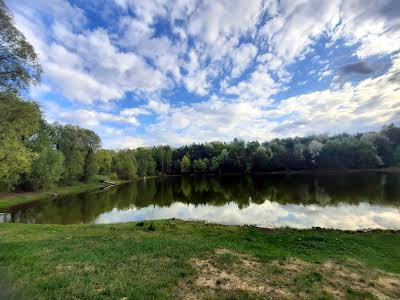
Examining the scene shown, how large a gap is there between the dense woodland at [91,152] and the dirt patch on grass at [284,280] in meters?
13.2

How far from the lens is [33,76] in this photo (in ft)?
43.5

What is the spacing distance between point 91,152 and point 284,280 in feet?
232

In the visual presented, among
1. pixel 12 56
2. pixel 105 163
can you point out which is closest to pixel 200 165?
pixel 105 163

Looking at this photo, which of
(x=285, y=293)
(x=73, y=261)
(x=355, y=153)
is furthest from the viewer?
(x=355, y=153)

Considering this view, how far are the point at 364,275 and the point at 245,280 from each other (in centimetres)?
428

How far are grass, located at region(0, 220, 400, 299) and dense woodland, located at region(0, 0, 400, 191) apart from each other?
26.5 feet

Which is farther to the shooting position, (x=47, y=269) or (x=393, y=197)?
(x=393, y=197)

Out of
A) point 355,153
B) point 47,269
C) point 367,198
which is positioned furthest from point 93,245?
point 355,153

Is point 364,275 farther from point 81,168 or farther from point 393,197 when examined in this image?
point 81,168

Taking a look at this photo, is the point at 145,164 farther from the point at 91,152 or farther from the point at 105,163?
the point at 91,152

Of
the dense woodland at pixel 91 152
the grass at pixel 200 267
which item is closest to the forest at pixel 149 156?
the dense woodland at pixel 91 152

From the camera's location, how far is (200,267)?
858 centimetres

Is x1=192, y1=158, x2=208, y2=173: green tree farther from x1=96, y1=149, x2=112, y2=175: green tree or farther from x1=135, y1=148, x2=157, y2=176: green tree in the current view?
x1=96, y1=149, x2=112, y2=175: green tree

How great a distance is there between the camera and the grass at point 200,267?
669 centimetres
